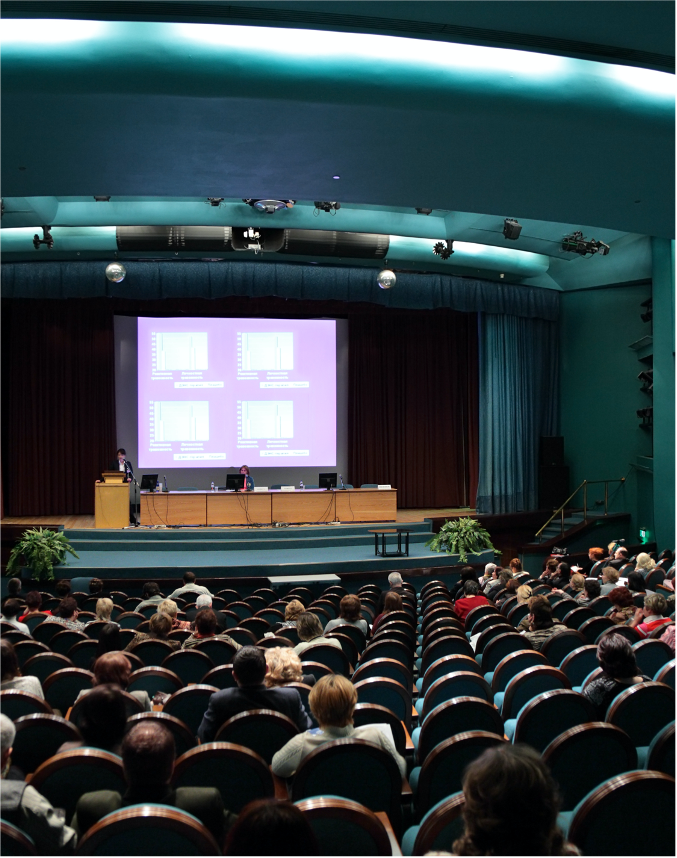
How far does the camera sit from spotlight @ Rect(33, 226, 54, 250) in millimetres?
11273

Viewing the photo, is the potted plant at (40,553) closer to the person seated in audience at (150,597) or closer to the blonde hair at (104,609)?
the person seated in audience at (150,597)

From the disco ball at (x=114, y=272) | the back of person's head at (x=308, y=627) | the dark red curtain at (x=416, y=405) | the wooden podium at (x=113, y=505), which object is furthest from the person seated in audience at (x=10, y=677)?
the dark red curtain at (x=416, y=405)

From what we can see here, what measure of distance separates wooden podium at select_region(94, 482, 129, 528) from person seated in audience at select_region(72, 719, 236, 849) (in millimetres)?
10439

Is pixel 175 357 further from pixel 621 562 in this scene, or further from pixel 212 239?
pixel 621 562

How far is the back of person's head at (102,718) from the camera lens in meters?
2.67

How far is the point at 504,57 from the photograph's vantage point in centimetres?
534

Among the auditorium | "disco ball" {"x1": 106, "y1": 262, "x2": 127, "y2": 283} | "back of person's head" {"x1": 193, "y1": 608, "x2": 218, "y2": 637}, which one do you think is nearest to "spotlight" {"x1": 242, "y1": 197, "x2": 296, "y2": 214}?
the auditorium

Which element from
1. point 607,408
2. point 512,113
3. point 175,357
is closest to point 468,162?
point 512,113

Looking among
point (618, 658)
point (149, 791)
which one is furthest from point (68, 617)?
point (618, 658)

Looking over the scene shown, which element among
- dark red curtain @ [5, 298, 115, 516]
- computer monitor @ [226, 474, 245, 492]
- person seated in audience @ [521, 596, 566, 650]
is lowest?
person seated in audience @ [521, 596, 566, 650]

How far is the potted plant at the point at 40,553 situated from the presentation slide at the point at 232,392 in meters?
2.99

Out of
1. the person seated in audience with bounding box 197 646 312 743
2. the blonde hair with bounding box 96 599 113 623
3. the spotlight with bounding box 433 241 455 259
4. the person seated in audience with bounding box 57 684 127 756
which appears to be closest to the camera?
the person seated in audience with bounding box 57 684 127 756

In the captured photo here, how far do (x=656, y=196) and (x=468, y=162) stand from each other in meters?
1.56

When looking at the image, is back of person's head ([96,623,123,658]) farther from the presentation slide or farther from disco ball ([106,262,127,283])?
the presentation slide
